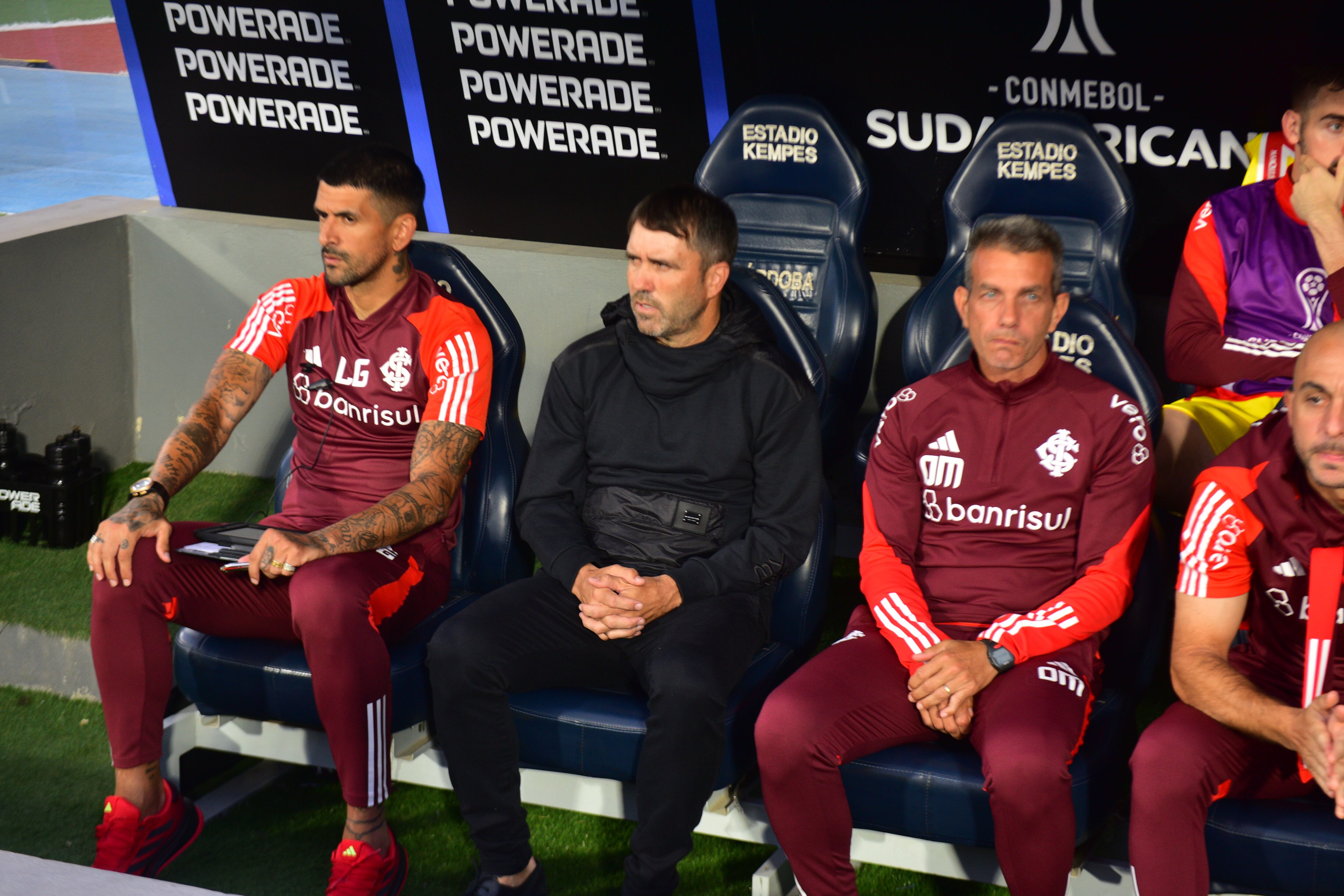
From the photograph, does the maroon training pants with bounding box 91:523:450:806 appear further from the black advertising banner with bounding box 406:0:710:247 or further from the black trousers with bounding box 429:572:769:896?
the black advertising banner with bounding box 406:0:710:247

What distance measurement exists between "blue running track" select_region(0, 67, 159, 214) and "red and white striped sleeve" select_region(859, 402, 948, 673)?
313 centimetres

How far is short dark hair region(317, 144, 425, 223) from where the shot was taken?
2506 millimetres

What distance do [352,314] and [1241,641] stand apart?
67.4 inches

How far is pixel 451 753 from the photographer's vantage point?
6.94 ft

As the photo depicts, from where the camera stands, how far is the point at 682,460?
91.4 inches

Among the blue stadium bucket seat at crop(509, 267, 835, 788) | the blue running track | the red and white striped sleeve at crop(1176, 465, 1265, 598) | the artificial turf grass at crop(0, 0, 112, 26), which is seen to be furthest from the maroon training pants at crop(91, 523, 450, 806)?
the artificial turf grass at crop(0, 0, 112, 26)

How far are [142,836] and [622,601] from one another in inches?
35.4

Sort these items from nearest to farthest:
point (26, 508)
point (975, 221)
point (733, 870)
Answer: point (733, 870)
point (975, 221)
point (26, 508)

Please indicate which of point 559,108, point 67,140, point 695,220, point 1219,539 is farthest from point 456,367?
point 67,140

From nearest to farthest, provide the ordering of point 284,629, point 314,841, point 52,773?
point 284,629, point 314,841, point 52,773

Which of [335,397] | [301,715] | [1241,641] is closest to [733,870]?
[301,715]

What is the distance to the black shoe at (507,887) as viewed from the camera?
2119mm

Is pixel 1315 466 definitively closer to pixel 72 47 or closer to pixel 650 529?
pixel 650 529

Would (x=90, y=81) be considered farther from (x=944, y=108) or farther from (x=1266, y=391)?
(x=1266, y=391)
